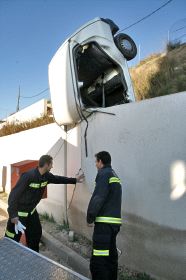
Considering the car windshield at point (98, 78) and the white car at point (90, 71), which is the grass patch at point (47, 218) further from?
the car windshield at point (98, 78)

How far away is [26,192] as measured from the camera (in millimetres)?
4418

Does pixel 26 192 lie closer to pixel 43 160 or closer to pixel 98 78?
pixel 43 160

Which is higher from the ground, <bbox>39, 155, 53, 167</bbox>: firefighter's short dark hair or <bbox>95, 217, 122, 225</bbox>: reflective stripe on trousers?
<bbox>39, 155, 53, 167</bbox>: firefighter's short dark hair

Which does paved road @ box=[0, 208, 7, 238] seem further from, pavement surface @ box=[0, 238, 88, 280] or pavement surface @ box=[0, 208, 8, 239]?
pavement surface @ box=[0, 238, 88, 280]

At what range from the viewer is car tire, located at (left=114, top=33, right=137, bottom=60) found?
5879 millimetres

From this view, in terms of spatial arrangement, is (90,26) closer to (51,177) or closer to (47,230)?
(51,177)

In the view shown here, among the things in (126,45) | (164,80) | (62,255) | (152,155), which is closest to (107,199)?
(152,155)

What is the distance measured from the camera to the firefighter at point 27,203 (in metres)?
4.23

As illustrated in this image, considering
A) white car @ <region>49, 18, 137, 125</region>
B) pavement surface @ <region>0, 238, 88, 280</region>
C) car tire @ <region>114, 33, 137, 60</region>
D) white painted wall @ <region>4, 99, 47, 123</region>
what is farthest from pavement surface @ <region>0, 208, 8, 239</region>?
white painted wall @ <region>4, 99, 47, 123</region>

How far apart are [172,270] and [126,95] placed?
324cm

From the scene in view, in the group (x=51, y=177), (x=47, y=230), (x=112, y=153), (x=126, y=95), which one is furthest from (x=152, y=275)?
(x=126, y=95)

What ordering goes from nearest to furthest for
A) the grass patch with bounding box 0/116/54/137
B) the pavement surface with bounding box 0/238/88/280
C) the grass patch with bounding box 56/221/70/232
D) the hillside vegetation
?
1. the pavement surface with bounding box 0/238/88/280
2. the grass patch with bounding box 56/221/70/232
3. the hillside vegetation
4. the grass patch with bounding box 0/116/54/137

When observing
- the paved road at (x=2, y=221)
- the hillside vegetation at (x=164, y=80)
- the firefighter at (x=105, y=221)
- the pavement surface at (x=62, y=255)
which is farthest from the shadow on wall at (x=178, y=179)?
the hillside vegetation at (x=164, y=80)

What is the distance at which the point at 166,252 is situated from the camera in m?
3.57
